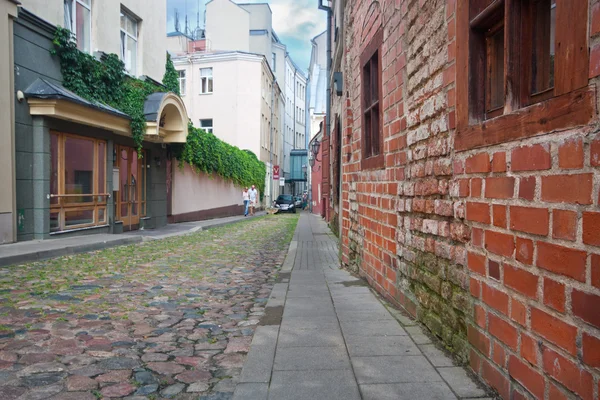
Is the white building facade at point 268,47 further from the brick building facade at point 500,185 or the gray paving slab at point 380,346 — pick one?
the gray paving slab at point 380,346

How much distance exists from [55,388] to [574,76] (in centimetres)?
326

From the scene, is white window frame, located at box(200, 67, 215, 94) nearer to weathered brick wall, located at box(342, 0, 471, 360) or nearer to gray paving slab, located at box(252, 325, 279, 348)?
weathered brick wall, located at box(342, 0, 471, 360)

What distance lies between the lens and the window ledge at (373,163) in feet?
16.9

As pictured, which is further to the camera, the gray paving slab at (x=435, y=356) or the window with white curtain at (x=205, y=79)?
the window with white curtain at (x=205, y=79)

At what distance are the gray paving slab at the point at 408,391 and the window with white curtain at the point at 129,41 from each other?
586 inches

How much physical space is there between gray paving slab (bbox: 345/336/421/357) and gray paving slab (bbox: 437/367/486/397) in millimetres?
358

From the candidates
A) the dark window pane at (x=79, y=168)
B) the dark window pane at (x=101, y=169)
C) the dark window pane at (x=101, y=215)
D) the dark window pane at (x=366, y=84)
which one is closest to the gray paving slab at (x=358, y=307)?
the dark window pane at (x=366, y=84)

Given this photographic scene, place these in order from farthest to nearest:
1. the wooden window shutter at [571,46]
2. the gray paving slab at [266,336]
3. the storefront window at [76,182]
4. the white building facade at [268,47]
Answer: the white building facade at [268,47] → the storefront window at [76,182] → the gray paving slab at [266,336] → the wooden window shutter at [571,46]

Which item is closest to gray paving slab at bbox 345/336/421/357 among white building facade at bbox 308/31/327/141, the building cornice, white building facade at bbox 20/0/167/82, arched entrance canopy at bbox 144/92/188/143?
the building cornice

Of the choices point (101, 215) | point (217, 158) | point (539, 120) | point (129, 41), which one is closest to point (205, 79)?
point (217, 158)

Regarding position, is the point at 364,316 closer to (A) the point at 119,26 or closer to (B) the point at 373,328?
(B) the point at 373,328

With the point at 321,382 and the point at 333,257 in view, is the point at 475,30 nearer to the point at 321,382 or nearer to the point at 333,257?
the point at 321,382

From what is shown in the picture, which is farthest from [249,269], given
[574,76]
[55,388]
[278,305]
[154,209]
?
[154,209]

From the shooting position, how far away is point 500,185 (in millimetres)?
2428
